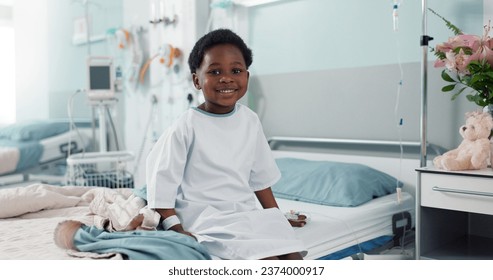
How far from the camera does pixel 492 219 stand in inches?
92.0

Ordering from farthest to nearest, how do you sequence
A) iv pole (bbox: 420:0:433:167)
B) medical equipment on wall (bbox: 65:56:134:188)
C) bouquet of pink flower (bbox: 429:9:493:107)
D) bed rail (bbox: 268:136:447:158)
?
medical equipment on wall (bbox: 65:56:134:188) → bed rail (bbox: 268:136:447:158) → iv pole (bbox: 420:0:433:167) → bouquet of pink flower (bbox: 429:9:493:107)

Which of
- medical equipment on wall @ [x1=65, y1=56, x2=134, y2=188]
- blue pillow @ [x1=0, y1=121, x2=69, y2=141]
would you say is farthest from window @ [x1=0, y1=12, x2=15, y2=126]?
medical equipment on wall @ [x1=65, y1=56, x2=134, y2=188]

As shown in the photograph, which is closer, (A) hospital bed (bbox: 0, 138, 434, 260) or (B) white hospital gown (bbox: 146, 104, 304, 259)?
(B) white hospital gown (bbox: 146, 104, 304, 259)

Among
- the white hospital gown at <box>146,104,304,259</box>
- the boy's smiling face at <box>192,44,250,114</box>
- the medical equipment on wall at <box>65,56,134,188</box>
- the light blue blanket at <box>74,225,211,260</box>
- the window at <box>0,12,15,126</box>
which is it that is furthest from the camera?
the window at <box>0,12,15,126</box>

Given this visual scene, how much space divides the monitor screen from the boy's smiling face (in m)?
2.48

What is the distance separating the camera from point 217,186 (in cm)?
147

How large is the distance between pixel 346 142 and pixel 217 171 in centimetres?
153

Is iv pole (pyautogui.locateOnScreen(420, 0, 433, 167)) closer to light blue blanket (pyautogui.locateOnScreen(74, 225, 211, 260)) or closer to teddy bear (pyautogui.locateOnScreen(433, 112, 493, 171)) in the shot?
teddy bear (pyautogui.locateOnScreen(433, 112, 493, 171))

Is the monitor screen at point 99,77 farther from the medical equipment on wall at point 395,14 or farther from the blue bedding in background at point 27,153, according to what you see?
the medical equipment on wall at point 395,14

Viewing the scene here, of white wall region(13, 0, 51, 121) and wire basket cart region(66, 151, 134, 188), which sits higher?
white wall region(13, 0, 51, 121)

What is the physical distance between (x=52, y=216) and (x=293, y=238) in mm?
1041

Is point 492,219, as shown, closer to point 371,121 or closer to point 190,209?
point 371,121

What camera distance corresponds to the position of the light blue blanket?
4.12ft
